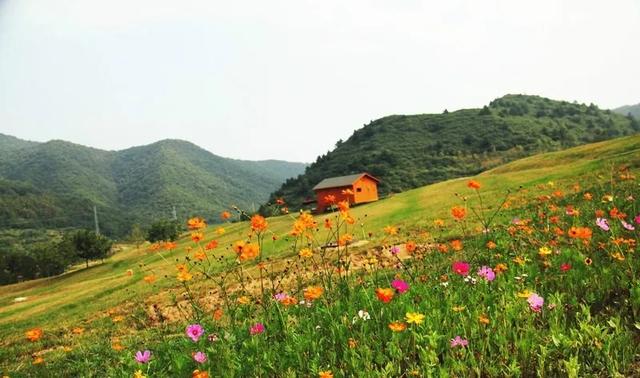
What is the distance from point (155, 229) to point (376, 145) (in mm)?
116605

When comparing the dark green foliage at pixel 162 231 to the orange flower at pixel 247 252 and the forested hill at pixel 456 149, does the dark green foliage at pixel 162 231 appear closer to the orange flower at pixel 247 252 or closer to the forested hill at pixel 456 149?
the forested hill at pixel 456 149

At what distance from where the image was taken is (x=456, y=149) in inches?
6403

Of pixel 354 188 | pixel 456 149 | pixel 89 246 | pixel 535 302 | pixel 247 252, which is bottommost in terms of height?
pixel 89 246

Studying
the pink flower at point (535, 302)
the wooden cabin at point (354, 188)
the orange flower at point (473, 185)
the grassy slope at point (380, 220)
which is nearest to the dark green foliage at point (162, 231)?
the grassy slope at point (380, 220)

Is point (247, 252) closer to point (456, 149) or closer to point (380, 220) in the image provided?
point (380, 220)

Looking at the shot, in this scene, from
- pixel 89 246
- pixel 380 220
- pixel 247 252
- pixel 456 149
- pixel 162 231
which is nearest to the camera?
pixel 247 252

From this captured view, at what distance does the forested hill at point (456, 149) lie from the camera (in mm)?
139500

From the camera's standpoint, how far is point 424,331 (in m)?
4.18

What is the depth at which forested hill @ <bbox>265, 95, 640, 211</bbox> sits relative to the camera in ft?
458

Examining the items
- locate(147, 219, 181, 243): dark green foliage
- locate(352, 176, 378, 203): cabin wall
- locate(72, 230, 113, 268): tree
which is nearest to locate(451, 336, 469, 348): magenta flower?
locate(352, 176, 378, 203): cabin wall

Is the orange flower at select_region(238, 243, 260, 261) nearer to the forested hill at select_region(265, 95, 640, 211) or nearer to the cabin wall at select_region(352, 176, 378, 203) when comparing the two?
the cabin wall at select_region(352, 176, 378, 203)

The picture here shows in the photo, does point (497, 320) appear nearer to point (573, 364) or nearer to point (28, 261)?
point (573, 364)

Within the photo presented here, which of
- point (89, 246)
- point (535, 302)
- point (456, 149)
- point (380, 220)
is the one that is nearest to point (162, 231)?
point (89, 246)

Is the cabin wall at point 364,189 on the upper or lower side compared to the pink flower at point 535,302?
upper
